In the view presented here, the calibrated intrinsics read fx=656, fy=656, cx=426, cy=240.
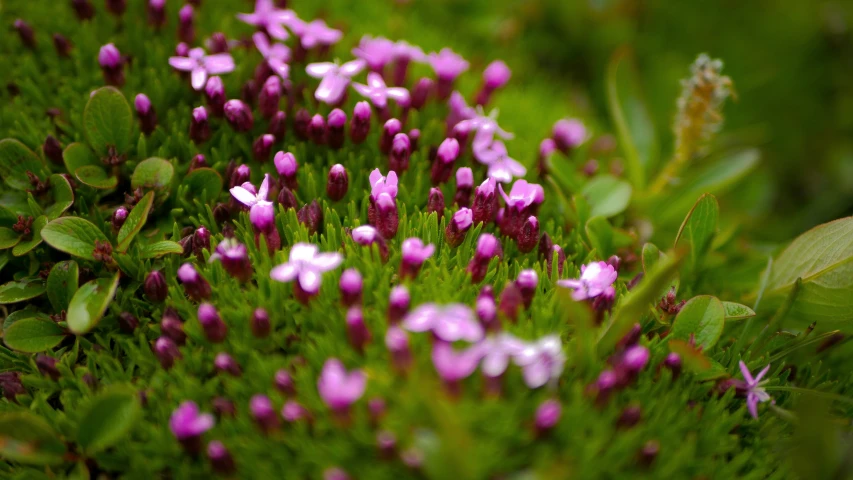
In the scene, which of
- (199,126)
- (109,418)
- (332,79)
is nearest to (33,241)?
(199,126)

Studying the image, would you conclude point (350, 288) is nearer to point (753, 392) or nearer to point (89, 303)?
point (89, 303)

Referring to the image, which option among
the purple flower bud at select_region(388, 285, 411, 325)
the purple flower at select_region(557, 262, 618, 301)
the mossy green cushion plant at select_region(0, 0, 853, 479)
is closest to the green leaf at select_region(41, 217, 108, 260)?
the mossy green cushion plant at select_region(0, 0, 853, 479)

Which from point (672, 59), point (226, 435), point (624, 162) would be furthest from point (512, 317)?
point (672, 59)

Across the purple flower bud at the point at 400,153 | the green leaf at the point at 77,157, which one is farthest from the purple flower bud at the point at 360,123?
the green leaf at the point at 77,157

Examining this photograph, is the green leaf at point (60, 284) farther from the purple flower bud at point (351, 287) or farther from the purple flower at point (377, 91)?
the purple flower at point (377, 91)

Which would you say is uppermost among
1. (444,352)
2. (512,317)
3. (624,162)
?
(444,352)

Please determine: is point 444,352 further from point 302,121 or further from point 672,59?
point 672,59
